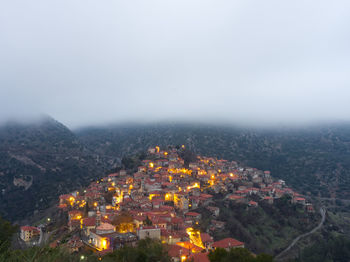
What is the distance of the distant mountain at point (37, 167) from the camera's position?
7050cm

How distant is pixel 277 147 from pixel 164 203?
9293 cm

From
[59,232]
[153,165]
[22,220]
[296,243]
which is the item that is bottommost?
[22,220]

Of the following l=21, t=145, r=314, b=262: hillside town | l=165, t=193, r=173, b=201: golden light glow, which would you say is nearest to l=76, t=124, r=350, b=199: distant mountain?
l=21, t=145, r=314, b=262: hillside town

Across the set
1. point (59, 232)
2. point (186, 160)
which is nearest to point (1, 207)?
point (59, 232)

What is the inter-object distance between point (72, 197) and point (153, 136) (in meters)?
91.5

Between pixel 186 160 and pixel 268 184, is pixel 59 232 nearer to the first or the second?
pixel 186 160

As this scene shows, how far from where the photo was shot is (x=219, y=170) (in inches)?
2761

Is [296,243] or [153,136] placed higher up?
[153,136]

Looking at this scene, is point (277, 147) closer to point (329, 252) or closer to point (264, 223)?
point (264, 223)

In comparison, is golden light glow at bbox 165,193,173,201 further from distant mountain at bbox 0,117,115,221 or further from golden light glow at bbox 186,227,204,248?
distant mountain at bbox 0,117,115,221

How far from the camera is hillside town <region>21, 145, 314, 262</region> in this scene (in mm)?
30734

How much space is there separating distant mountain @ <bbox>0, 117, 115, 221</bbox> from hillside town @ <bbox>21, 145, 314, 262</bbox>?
2415 cm

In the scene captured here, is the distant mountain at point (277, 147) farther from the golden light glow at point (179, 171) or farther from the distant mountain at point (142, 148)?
the golden light glow at point (179, 171)

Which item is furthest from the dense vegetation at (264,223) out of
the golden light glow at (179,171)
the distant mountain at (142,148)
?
the distant mountain at (142,148)
